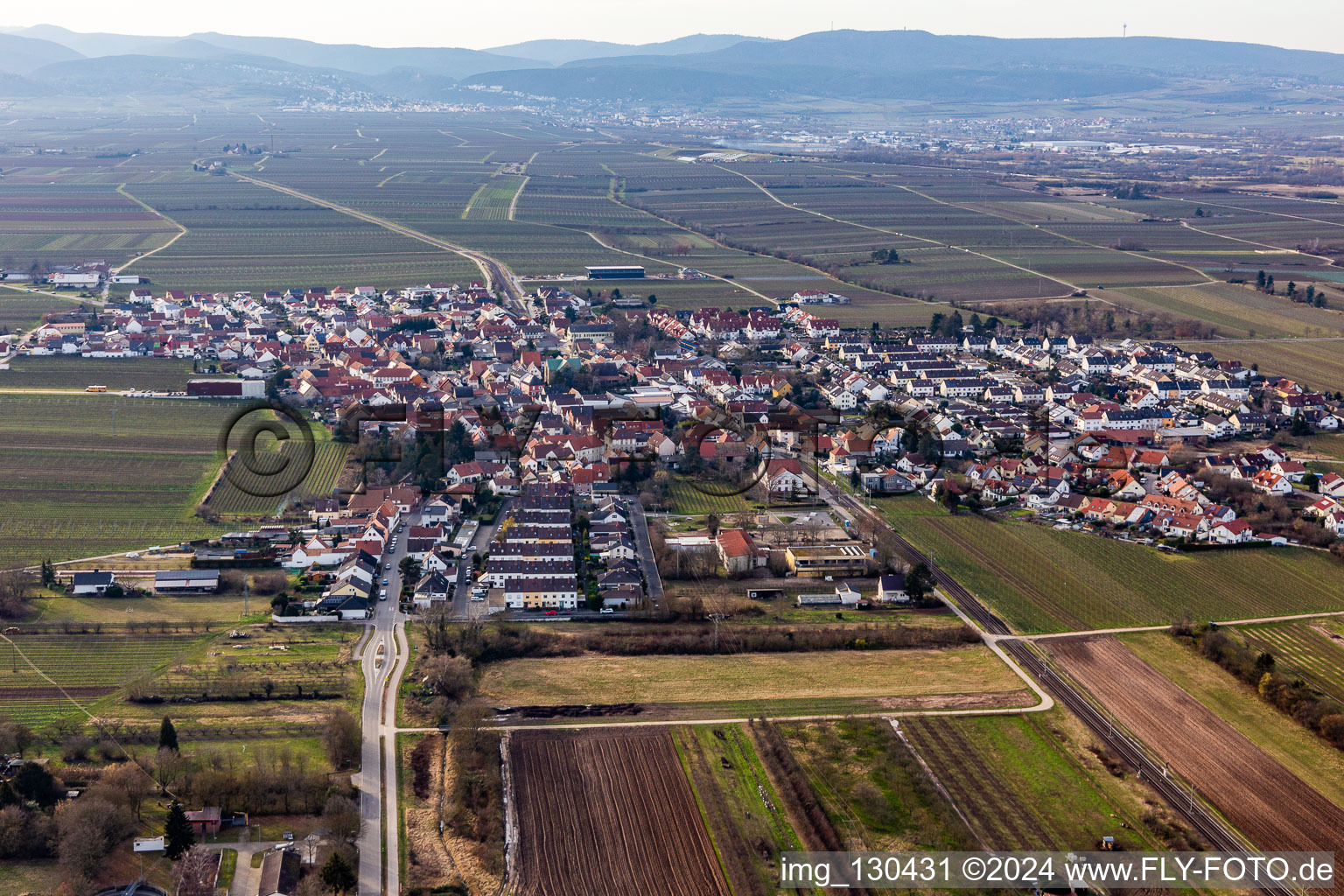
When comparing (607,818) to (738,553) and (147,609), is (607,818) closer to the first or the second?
(738,553)

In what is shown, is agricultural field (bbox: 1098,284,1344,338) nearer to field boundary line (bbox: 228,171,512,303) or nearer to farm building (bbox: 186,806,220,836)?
field boundary line (bbox: 228,171,512,303)

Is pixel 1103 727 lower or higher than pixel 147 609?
lower

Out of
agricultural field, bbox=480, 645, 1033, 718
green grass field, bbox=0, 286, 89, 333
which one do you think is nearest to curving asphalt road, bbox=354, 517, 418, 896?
agricultural field, bbox=480, 645, 1033, 718

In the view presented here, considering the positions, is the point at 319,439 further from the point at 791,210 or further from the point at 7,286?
the point at 791,210

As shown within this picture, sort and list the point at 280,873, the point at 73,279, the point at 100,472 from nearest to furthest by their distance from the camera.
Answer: the point at 280,873
the point at 100,472
the point at 73,279

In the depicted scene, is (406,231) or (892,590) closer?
(892,590)

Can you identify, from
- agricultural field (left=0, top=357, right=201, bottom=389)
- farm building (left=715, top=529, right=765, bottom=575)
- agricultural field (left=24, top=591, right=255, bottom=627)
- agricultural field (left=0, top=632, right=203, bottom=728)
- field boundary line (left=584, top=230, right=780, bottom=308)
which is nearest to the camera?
agricultural field (left=0, top=632, right=203, bottom=728)

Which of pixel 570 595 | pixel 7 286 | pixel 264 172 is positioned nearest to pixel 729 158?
pixel 264 172

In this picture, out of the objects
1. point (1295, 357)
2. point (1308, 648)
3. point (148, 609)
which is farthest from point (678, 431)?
point (1295, 357)
